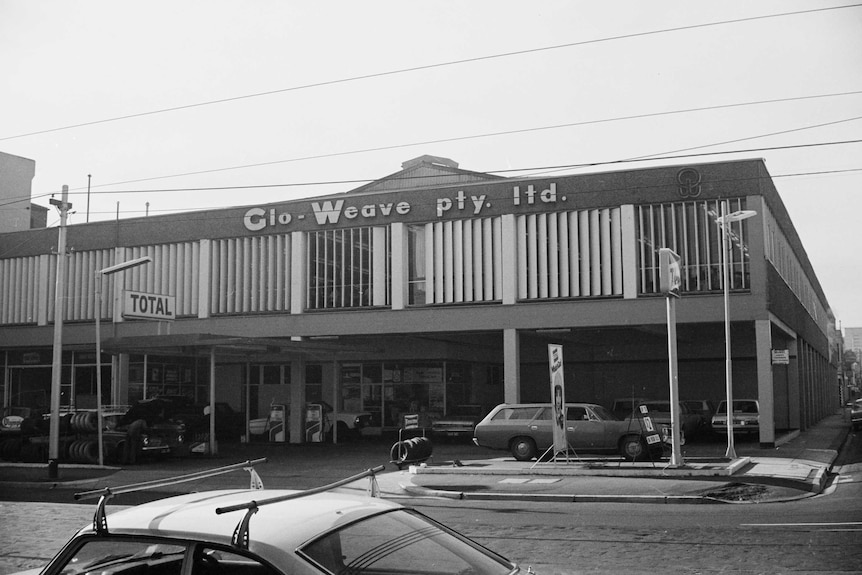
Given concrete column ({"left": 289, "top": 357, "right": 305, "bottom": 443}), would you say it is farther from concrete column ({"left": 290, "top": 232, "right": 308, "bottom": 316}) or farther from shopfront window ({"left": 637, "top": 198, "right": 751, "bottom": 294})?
shopfront window ({"left": 637, "top": 198, "right": 751, "bottom": 294})

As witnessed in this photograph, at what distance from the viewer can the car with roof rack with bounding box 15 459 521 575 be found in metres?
3.67

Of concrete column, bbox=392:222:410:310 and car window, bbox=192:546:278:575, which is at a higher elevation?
concrete column, bbox=392:222:410:310

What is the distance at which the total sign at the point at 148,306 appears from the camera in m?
30.5

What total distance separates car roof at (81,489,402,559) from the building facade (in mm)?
20351

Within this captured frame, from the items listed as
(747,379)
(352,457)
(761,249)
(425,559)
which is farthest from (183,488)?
(747,379)

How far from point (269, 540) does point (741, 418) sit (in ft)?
95.2

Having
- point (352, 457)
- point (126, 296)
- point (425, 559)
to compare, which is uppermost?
point (126, 296)

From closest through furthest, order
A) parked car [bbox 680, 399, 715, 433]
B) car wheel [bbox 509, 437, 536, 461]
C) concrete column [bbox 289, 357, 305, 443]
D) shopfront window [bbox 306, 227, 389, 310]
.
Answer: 1. car wheel [bbox 509, 437, 536, 461]
2. parked car [bbox 680, 399, 715, 433]
3. shopfront window [bbox 306, 227, 389, 310]
4. concrete column [bbox 289, 357, 305, 443]

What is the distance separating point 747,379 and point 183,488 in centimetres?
2778

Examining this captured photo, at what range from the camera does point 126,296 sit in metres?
30.3

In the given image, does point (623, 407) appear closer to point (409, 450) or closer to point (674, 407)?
point (674, 407)

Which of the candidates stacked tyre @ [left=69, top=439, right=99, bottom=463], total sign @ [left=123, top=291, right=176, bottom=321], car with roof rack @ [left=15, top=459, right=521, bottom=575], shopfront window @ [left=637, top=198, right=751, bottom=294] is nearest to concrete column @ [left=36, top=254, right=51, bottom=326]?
total sign @ [left=123, top=291, right=176, bottom=321]

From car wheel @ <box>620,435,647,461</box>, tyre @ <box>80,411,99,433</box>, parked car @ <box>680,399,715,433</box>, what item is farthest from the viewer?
parked car @ <box>680,399,715,433</box>

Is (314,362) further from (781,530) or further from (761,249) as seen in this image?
(781,530)
